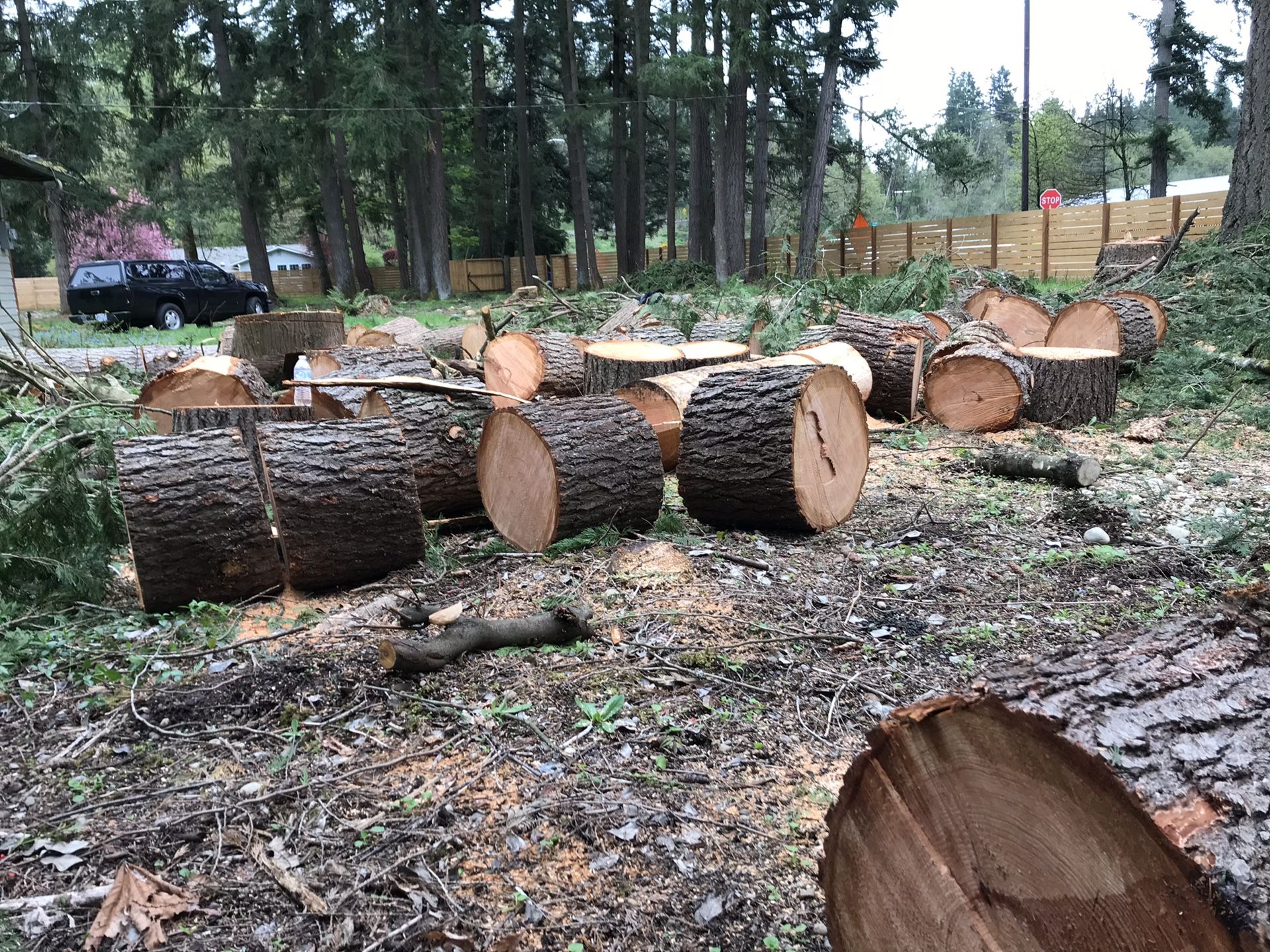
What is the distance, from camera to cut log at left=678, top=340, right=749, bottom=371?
22.9 ft

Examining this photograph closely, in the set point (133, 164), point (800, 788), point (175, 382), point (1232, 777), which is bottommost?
point (800, 788)

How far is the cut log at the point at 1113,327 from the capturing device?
9.35 m

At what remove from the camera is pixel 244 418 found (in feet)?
18.5

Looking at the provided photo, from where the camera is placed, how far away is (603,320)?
1213cm

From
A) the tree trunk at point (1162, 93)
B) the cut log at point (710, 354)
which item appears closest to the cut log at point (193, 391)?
the cut log at point (710, 354)

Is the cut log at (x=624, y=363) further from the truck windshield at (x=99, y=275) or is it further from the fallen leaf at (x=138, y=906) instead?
the truck windshield at (x=99, y=275)

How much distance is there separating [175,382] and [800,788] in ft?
18.8

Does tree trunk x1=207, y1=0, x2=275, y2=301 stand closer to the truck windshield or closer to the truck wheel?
the truck wheel

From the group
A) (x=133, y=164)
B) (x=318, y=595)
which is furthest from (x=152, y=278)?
(x=318, y=595)

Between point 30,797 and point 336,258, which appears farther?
point 336,258

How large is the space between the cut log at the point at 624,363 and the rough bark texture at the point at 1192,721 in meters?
5.27

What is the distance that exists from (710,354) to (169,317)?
16.4 metres

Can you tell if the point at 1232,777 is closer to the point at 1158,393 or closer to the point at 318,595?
the point at 318,595

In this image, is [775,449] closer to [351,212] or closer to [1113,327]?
[1113,327]
